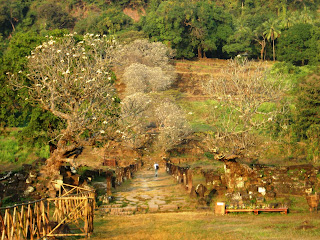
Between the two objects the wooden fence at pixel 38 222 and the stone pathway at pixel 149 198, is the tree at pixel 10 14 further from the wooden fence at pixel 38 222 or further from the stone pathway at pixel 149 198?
the wooden fence at pixel 38 222

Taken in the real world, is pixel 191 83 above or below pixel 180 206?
above

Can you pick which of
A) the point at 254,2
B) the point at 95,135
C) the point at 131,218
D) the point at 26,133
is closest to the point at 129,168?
the point at 26,133

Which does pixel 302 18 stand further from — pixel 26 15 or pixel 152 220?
pixel 152 220

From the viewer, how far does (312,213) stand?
21438 millimetres

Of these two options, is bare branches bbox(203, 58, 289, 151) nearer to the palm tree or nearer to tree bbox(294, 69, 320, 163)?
tree bbox(294, 69, 320, 163)

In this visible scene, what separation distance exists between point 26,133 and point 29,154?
472cm

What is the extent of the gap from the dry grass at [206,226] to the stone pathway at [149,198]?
1.22 m

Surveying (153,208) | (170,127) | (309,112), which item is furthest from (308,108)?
(153,208)

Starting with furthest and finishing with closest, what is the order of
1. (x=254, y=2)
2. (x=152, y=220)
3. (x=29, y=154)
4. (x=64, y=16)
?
(x=254, y=2)
(x=64, y=16)
(x=29, y=154)
(x=152, y=220)

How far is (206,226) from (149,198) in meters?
7.73

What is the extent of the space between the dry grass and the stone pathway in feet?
4.02

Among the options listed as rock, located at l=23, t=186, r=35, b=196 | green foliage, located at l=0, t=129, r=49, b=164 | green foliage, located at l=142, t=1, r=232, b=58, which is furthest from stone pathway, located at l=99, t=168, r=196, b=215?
green foliage, located at l=142, t=1, r=232, b=58

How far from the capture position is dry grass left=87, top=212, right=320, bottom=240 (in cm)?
1755

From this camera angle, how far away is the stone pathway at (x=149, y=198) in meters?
23.8
